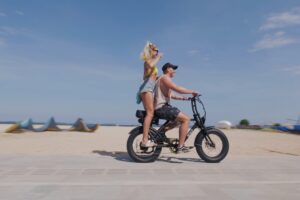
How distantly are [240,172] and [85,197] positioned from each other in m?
2.75

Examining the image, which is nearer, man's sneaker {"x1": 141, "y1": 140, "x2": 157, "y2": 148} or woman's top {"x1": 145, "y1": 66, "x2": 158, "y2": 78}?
man's sneaker {"x1": 141, "y1": 140, "x2": 157, "y2": 148}

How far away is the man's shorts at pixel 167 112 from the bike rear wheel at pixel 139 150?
13.5 inches

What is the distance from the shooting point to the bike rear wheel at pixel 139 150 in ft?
22.4

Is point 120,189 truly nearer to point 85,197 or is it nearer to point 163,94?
point 85,197

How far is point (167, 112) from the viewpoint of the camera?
6.96m

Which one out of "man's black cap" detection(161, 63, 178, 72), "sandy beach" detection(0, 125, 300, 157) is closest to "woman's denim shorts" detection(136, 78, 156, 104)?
"man's black cap" detection(161, 63, 178, 72)

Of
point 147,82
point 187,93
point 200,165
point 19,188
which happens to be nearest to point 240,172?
point 200,165

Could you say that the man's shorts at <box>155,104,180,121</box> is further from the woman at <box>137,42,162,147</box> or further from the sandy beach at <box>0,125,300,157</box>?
the sandy beach at <box>0,125,300,157</box>

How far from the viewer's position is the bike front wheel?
6.95m

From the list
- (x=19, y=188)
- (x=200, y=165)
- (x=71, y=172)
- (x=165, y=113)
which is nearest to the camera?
(x=19, y=188)

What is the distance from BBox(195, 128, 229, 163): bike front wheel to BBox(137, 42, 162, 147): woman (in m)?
0.96

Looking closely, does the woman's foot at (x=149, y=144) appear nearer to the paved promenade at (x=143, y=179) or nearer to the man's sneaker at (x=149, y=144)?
the man's sneaker at (x=149, y=144)

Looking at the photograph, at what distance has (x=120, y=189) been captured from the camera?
14.1ft

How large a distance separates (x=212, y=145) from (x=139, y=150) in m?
1.44
